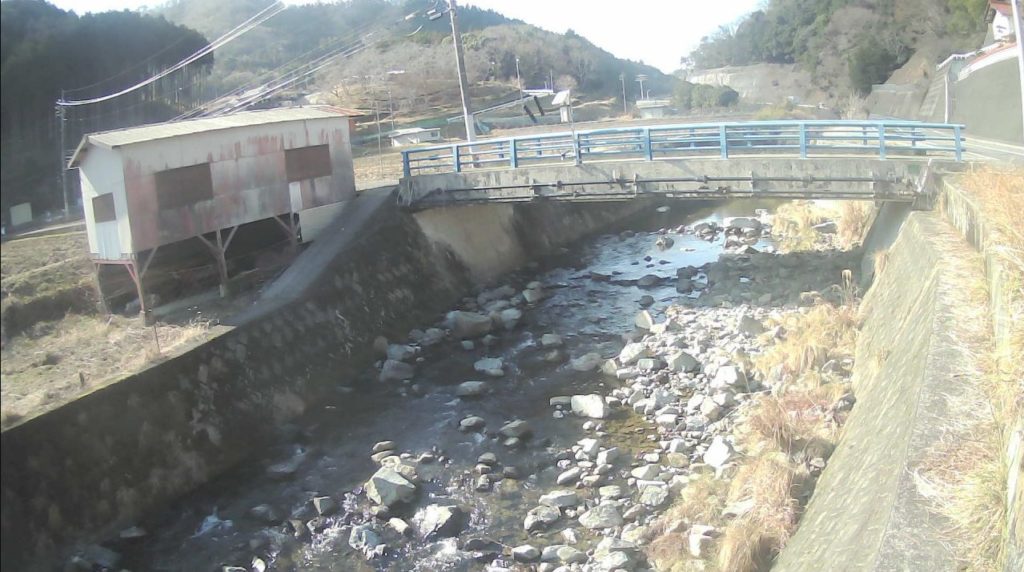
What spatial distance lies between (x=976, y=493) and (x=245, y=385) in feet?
44.8

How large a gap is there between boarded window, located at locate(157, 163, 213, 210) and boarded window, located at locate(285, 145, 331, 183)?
11.1 feet

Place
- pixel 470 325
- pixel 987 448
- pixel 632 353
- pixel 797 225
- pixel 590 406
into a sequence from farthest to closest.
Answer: pixel 797 225
pixel 470 325
pixel 632 353
pixel 590 406
pixel 987 448

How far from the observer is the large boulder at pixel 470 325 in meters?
22.3

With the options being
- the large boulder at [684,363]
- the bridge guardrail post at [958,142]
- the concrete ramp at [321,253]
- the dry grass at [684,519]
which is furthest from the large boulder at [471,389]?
the bridge guardrail post at [958,142]

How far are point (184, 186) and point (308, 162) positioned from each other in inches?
201

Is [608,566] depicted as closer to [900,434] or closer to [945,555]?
[900,434]

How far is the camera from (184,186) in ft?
63.5

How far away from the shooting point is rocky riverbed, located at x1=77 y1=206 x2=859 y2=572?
12336 mm

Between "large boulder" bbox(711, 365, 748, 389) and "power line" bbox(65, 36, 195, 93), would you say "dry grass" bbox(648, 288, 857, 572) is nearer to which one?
"large boulder" bbox(711, 365, 748, 389)

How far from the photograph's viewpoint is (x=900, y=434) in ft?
29.8

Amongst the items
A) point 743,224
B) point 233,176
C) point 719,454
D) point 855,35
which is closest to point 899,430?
point 719,454

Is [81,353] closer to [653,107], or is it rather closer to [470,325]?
[470,325]

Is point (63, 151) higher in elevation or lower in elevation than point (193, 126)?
lower

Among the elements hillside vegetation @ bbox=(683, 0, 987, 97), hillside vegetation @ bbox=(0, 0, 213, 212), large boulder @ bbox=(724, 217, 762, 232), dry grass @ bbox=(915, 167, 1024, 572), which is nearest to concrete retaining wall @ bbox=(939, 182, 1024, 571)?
dry grass @ bbox=(915, 167, 1024, 572)
